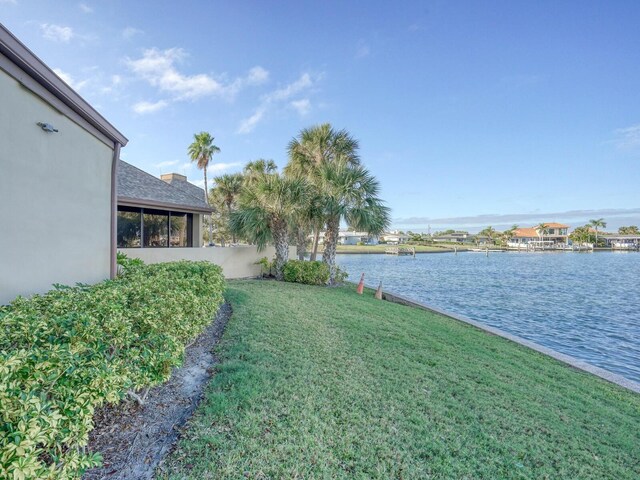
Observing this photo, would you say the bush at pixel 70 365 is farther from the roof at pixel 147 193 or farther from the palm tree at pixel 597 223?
the palm tree at pixel 597 223

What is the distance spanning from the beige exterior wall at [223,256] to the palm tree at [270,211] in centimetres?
91

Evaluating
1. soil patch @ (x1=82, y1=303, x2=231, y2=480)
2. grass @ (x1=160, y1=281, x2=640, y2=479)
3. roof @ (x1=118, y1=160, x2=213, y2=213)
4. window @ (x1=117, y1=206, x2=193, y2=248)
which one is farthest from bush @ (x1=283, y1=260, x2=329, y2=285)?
soil patch @ (x1=82, y1=303, x2=231, y2=480)

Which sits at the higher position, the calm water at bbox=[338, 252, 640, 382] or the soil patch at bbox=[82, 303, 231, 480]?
the soil patch at bbox=[82, 303, 231, 480]

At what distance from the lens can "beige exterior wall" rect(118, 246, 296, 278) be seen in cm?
1163

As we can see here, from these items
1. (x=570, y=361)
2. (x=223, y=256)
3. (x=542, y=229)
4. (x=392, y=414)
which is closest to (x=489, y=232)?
(x=542, y=229)

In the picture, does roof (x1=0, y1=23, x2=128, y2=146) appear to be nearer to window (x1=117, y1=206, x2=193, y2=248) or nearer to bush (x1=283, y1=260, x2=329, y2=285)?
window (x1=117, y1=206, x2=193, y2=248)

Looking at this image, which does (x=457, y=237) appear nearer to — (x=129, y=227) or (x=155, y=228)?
(x=155, y=228)

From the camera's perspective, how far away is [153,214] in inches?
515

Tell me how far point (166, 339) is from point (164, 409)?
0.86 metres

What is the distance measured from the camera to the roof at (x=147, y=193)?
11.6m

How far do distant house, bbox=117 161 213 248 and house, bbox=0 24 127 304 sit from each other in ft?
19.3

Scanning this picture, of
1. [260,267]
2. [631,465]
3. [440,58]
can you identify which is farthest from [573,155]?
[631,465]

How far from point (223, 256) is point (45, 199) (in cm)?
939

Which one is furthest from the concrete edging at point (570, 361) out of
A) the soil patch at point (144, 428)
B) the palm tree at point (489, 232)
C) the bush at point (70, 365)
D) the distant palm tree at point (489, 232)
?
→ the palm tree at point (489, 232)
